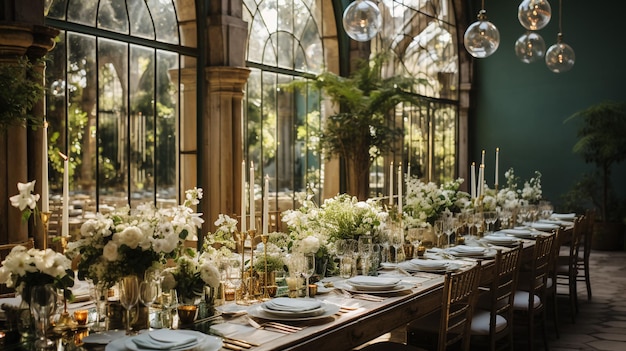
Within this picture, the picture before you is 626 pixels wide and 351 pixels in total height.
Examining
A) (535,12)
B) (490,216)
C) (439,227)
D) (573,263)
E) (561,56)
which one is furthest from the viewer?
(561,56)

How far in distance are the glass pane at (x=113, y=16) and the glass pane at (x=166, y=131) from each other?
0.55 meters

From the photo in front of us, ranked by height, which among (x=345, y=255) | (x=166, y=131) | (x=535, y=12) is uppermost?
(x=535, y=12)

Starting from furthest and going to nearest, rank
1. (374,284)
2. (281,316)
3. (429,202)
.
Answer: (429,202) < (374,284) < (281,316)

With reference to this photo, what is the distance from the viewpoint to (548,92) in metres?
13.0

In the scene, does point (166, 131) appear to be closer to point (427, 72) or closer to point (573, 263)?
point (573, 263)

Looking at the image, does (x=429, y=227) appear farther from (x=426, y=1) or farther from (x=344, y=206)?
(x=426, y=1)

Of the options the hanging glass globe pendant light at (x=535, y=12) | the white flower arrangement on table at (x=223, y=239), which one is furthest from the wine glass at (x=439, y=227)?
the white flower arrangement on table at (x=223, y=239)

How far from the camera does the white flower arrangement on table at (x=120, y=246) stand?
8.43 ft

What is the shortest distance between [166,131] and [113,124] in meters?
0.73

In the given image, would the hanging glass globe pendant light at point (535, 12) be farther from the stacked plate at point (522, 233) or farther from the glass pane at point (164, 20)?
the glass pane at point (164, 20)

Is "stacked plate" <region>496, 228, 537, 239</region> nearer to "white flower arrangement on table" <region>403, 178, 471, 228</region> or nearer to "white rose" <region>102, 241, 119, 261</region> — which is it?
"white flower arrangement on table" <region>403, 178, 471, 228</region>

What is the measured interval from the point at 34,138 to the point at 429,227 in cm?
321

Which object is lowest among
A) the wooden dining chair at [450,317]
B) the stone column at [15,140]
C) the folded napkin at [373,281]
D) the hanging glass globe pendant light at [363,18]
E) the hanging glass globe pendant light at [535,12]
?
the wooden dining chair at [450,317]

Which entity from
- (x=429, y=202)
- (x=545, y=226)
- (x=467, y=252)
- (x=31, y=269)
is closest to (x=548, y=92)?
(x=545, y=226)
